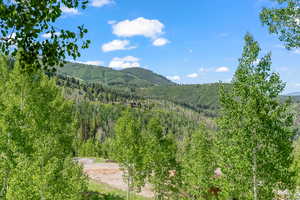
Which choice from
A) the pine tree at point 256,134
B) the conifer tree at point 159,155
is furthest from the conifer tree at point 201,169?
the pine tree at point 256,134

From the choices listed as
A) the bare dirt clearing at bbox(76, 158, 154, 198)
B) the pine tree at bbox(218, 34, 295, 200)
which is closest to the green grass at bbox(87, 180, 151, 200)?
the bare dirt clearing at bbox(76, 158, 154, 198)

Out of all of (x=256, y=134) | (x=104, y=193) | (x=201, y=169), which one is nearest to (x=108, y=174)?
(x=104, y=193)

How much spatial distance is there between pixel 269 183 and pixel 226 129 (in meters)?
4.53

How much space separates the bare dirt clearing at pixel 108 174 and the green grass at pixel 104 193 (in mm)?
2321

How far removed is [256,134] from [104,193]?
3730cm

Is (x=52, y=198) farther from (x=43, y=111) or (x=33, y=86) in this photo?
(x=33, y=86)

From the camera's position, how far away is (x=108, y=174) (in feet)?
230

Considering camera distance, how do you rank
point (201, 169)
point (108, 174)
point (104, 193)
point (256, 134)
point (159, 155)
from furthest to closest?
1. point (108, 174)
2. point (104, 193)
3. point (159, 155)
4. point (201, 169)
5. point (256, 134)

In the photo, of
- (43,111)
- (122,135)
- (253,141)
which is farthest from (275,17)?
(122,135)

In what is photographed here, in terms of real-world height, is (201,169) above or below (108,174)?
above

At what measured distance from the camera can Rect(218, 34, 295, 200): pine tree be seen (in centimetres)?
2059

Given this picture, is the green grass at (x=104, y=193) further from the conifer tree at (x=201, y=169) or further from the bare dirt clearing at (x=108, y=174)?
the conifer tree at (x=201, y=169)

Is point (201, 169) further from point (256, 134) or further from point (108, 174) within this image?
point (108, 174)

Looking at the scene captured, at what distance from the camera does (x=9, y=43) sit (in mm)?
6918
